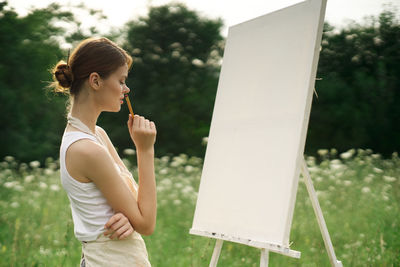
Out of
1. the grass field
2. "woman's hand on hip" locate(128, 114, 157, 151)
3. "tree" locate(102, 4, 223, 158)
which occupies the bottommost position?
the grass field

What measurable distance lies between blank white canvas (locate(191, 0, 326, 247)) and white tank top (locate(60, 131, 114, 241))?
771 mm

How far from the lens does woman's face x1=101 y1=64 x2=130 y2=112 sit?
153cm

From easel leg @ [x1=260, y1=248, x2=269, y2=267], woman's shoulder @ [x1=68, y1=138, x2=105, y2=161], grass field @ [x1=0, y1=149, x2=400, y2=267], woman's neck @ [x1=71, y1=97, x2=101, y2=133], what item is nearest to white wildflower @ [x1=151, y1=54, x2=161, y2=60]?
grass field @ [x1=0, y1=149, x2=400, y2=267]

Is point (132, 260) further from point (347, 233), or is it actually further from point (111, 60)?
point (347, 233)

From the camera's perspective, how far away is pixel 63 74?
1.55m

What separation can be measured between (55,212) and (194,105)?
146 inches

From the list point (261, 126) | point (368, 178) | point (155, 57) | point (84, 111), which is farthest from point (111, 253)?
point (155, 57)

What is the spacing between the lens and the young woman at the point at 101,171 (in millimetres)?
1406

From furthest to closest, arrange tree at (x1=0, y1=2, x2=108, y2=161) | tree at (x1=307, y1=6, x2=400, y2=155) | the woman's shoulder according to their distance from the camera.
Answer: tree at (x1=307, y1=6, x2=400, y2=155) → tree at (x1=0, y1=2, x2=108, y2=161) → the woman's shoulder

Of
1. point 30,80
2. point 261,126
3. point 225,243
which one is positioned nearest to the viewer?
point 261,126

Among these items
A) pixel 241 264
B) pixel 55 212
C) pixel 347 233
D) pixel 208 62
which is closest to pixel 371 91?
pixel 208 62

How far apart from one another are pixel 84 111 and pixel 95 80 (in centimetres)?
11

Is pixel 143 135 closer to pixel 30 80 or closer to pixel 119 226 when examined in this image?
pixel 119 226

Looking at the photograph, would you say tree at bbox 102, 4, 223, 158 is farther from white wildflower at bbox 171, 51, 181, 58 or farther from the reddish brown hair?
the reddish brown hair
